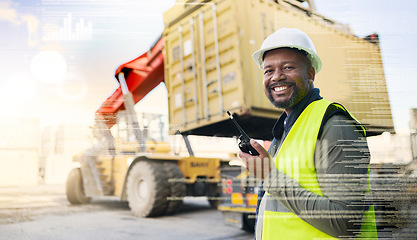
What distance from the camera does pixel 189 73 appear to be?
3146mm

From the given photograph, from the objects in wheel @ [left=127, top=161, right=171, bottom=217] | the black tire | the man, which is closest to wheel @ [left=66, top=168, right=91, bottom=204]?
wheel @ [left=127, top=161, right=171, bottom=217]

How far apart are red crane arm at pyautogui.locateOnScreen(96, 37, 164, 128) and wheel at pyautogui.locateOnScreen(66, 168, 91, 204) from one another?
4.11m

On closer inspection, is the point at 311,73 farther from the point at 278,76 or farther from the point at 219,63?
the point at 219,63

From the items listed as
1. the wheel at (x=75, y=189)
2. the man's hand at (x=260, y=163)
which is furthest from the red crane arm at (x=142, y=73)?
the wheel at (x=75, y=189)

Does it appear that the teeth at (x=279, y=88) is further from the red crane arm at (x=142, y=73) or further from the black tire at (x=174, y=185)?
the black tire at (x=174, y=185)

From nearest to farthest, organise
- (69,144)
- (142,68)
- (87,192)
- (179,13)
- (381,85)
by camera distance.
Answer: (381,85) < (69,144) < (179,13) < (142,68) < (87,192)

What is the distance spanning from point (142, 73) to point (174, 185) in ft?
7.31

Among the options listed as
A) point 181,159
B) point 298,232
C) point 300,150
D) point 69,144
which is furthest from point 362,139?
point 181,159

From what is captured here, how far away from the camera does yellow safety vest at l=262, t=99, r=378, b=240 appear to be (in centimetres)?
84

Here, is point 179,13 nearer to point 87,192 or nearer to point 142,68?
point 142,68

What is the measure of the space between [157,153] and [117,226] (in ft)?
3.99

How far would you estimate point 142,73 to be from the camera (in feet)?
11.4

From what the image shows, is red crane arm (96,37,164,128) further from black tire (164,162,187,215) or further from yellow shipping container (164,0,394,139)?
black tire (164,162,187,215)

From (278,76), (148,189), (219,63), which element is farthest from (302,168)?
(148,189)
